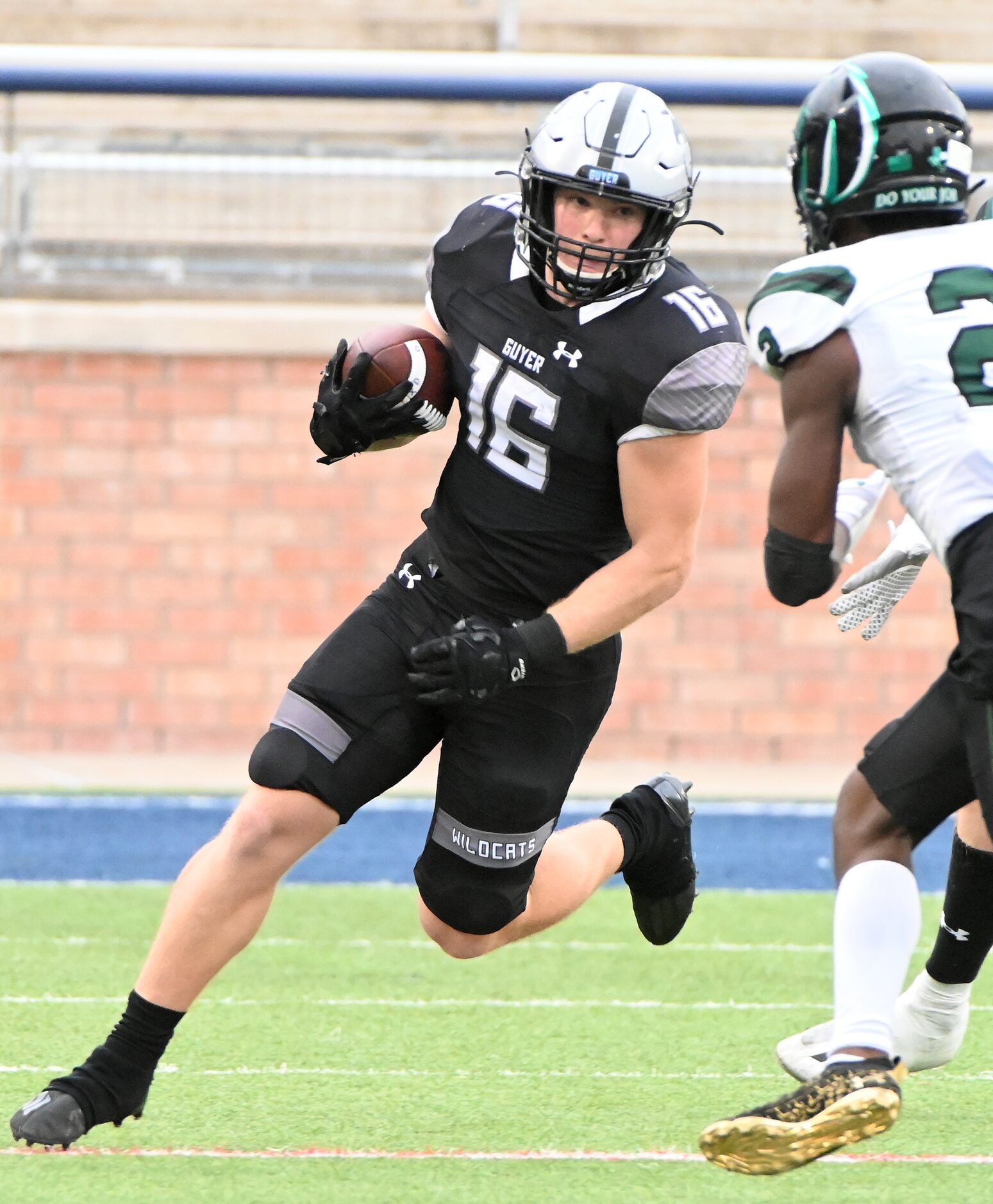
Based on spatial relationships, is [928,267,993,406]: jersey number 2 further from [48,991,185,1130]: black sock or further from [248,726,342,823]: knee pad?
[48,991,185,1130]: black sock

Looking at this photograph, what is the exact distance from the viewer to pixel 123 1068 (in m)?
2.99

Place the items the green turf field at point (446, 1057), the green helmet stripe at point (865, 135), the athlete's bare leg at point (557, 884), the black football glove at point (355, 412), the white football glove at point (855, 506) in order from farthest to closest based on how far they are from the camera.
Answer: the athlete's bare leg at point (557, 884), the black football glove at point (355, 412), the green turf field at point (446, 1057), the white football glove at point (855, 506), the green helmet stripe at point (865, 135)

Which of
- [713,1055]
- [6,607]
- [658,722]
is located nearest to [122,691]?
[6,607]

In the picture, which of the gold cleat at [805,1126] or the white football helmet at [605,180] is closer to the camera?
the gold cleat at [805,1126]

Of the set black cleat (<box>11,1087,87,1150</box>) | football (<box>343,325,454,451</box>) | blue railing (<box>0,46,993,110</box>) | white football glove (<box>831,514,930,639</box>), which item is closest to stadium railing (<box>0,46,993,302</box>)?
blue railing (<box>0,46,993,110</box>)

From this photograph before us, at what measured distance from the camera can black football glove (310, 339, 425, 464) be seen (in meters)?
3.22

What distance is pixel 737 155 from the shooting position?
31.6ft

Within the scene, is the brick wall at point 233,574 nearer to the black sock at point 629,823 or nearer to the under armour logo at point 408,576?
the black sock at point 629,823

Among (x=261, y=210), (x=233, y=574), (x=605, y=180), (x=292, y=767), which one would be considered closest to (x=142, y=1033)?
(x=292, y=767)

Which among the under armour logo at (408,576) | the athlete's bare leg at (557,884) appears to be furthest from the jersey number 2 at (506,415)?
the athlete's bare leg at (557,884)

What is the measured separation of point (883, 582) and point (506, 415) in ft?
2.22

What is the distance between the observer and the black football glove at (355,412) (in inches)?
127

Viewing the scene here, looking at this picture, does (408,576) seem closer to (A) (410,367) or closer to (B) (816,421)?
(A) (410,367)

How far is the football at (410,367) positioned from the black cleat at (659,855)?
3.23 ft
